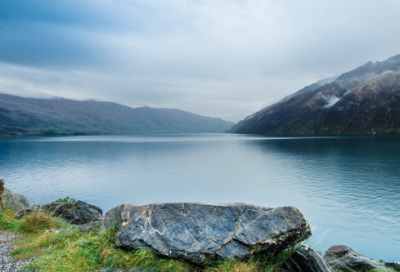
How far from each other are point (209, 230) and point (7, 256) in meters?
8.22

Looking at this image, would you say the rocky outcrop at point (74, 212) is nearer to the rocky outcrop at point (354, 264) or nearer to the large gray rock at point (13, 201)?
the large gray rock at point (13, 201)

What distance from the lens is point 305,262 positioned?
9.46 metres

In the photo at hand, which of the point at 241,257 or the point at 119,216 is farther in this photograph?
the point at 119,216

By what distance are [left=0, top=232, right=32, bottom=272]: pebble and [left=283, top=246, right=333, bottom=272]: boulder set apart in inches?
395

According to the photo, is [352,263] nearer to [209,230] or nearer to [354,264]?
[354,264]

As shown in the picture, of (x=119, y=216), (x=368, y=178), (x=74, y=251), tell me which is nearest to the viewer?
(x=74, y=251)

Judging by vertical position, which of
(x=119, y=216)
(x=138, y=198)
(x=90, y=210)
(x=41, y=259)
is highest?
(x=119, y=216)

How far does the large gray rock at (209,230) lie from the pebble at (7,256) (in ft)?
12.0

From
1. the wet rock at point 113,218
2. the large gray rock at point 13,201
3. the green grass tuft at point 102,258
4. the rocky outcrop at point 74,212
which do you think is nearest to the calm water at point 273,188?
the large gray rock at point 13,201

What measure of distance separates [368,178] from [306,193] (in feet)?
67.2

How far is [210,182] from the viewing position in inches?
2475

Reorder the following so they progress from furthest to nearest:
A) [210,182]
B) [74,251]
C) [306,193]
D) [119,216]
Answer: [210,182] → [306,193] → [119,216] → [74,251]

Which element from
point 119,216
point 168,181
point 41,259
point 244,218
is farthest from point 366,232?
point 168,181

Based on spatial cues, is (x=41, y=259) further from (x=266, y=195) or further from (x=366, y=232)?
(x=266, y=195)
